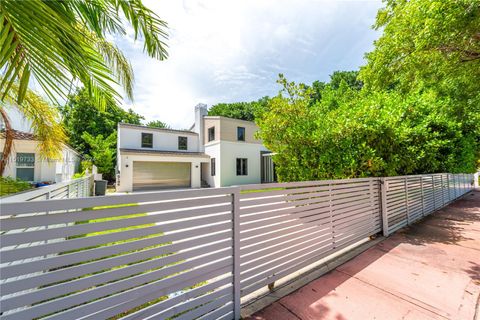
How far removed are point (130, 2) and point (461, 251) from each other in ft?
24.4

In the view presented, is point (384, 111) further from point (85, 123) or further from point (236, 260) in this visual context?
point (85, 123)

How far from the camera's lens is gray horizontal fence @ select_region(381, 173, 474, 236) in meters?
A: 5.12

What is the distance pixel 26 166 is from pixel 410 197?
19.3 meters

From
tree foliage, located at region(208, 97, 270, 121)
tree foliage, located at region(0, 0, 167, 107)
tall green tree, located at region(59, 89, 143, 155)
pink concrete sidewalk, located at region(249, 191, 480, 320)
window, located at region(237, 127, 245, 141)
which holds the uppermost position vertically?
tree foliage, located at region(208, 97, 270, 121)

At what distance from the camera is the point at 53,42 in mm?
1899

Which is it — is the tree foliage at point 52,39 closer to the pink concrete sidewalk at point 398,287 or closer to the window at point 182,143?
the pink concrete sidewalk at point 398,287

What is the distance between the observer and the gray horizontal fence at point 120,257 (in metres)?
1.38

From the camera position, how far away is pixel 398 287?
3041 mm

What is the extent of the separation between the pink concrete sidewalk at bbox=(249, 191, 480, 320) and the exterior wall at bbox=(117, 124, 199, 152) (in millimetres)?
→ 17870

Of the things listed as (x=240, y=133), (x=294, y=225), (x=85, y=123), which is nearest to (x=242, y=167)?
(x=240, y=133)

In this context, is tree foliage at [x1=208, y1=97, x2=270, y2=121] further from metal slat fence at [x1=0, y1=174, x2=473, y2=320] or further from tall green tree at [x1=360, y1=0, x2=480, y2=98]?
metal slat fence at [x1=0, y1=174, x2=473, y2=320]

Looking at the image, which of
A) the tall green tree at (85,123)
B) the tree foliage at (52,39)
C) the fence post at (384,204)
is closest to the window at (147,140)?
the tall green tree at (85,123)

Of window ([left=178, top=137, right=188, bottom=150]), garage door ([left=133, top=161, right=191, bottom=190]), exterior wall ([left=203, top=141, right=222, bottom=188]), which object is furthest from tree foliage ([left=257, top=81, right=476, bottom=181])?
window ([left=178, top=137, right=188, bottom=150])

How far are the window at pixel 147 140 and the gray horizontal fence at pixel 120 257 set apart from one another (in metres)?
17.6
